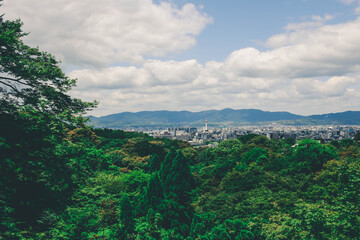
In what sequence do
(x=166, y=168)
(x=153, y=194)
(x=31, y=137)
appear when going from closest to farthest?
(x=31, y=137) < (x=153, y=194) < (x=166, y=168)

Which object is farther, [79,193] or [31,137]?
[79,193]

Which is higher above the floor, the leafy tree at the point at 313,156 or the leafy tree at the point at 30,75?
the leafy tree at the point at 30,75

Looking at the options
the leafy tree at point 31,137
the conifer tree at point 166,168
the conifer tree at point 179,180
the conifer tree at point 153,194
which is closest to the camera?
the leafy tree at point 31,137

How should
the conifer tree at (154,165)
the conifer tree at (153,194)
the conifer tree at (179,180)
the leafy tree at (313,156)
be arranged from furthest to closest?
the conifer tree at (154,165) < the leafy tree at (313,156) < the conifer tree at (179,180) < the conifer tree at (153,194)

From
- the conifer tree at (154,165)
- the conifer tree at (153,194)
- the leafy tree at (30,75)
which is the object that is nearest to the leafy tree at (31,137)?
the leafy tree at (30,75)

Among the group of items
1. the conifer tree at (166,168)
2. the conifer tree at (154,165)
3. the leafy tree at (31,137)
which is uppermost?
the leafy tree at (31,137)

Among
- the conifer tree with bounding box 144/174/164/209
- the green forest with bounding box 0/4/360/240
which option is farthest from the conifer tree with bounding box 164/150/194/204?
the conifer tree with bounding box 144/174/164/209

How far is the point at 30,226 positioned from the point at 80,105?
5359mm

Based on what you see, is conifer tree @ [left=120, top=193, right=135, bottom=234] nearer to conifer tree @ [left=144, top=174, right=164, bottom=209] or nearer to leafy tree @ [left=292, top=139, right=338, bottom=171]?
conifer tree @ [left=144, top=174, right=164, bottom=209]

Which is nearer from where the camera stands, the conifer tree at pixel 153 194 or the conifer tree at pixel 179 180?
the conifer tree at pixel 153 194

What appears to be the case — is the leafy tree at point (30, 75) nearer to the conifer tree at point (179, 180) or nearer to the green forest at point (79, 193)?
the green forest at point (79, 193)

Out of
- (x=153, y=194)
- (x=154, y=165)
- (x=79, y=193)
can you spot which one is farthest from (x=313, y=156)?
(x=79, y=193)

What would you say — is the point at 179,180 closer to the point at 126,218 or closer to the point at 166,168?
the point at 166,168

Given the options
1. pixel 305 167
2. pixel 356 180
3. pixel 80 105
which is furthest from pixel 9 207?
pixel 305 167
